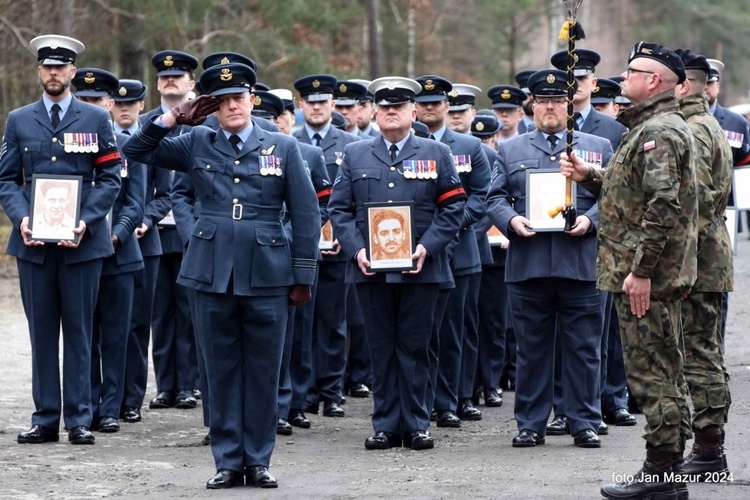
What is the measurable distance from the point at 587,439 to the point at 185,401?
377 centimetres

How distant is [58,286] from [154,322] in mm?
2255

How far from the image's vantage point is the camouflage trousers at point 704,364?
27.5 feet

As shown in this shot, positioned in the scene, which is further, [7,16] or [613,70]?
[613,70]

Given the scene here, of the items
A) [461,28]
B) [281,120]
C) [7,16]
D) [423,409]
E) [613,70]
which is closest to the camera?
[423,409]

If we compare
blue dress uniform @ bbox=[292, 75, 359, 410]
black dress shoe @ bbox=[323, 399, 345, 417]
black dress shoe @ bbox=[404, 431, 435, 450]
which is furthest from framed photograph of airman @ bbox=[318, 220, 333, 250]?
black dress shoe @ bbox=[404, 431, 435, 450]

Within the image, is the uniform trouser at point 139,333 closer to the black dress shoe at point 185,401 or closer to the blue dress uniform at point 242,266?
the black dress shoe at point 185,401

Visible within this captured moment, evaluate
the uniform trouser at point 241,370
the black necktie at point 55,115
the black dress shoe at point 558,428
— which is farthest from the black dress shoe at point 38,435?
the black dress shoe at point 558,428

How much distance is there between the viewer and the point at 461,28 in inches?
1890

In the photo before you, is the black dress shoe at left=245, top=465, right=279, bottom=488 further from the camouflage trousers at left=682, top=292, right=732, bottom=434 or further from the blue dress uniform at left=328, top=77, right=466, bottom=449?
the camouflage trousers at left=682, top=292, right=732, bottom=434

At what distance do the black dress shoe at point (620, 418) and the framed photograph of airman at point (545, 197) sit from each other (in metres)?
1.99

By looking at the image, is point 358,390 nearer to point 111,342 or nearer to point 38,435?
point 111,342

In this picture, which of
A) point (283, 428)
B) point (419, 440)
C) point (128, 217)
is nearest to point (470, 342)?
point (283, 428)

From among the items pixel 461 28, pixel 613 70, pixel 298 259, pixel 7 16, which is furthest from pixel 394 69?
pixel 298 259

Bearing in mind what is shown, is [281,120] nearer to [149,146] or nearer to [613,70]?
[149,146]
